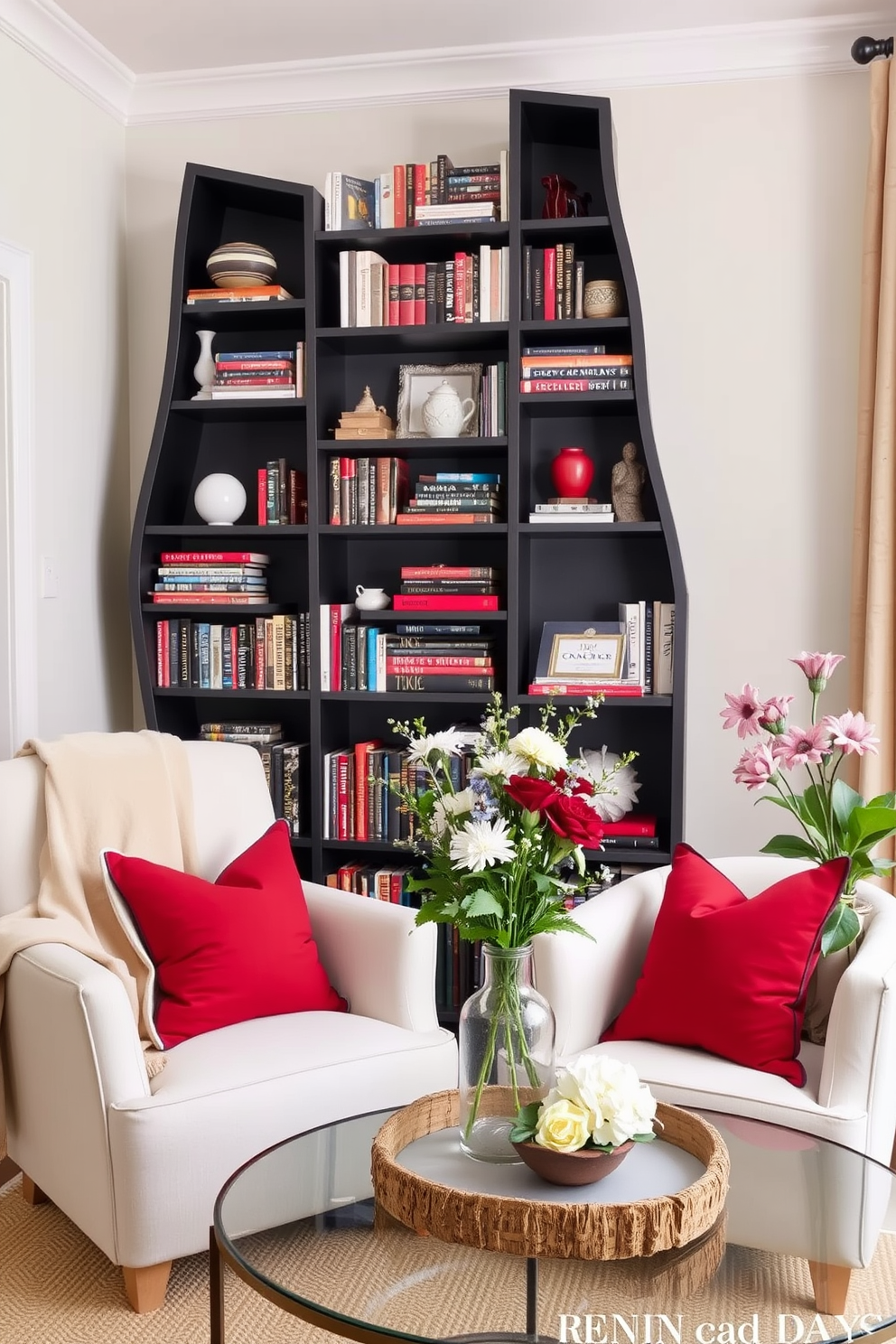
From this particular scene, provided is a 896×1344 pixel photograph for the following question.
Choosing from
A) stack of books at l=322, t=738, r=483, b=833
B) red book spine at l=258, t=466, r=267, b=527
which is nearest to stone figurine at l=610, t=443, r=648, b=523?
stack of books at l=322, t=738, r=483, b=833

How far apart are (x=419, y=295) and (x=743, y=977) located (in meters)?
1.97

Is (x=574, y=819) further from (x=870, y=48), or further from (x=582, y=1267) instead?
(x=870, y=48)

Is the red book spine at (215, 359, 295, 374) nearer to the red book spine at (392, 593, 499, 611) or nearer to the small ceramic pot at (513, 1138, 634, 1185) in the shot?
the red book spine at (392, 593, 499, 611)

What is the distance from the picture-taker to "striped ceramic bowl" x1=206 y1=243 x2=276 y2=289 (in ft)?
10.7

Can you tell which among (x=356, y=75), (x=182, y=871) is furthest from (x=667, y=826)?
(x=356, y=75)

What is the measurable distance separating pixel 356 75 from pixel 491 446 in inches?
46.2

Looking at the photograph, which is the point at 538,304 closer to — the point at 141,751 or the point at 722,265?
the point at 722,265

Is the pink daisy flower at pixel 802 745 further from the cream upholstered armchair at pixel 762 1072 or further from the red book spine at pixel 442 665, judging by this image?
the red book spine at pixel 442 665

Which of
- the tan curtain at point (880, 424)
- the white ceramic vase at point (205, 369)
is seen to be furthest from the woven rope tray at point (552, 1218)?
the white ceramic vase at point (205, 369)

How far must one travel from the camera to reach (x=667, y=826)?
126 inches

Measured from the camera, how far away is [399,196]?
3.21 m

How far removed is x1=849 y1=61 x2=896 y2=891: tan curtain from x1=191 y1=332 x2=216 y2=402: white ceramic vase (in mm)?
1750

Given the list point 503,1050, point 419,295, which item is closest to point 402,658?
point 419,295

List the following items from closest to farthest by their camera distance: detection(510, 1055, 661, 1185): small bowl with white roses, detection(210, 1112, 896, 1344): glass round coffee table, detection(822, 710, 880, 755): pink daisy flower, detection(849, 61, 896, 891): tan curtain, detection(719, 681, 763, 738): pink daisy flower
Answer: detection(210, 1112, 896, 1344): glass round coffee table → detection(510, 1055, 661, 1185): small bowl with white roses → detection(822, 710, 880, 755): pink daisy flower → detection(719, 681, 763, 738): pink daisy flower → detection(849, 61, 896, 891): tan curtain
